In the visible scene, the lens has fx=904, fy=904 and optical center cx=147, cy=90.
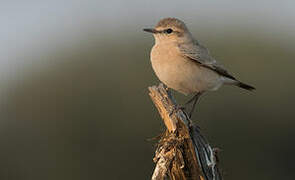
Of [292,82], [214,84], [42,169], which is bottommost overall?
[42,169]

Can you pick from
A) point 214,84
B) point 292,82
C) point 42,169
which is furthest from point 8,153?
point 214,84

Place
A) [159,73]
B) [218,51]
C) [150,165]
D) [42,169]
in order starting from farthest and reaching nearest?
[218,51] → [42,169] → [150,165] → [159,73]

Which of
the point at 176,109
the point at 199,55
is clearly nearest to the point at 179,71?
the point at 199,55

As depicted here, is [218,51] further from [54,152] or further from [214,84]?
[214,84]

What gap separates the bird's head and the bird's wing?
0.77 feet

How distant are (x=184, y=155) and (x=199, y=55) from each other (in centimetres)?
286

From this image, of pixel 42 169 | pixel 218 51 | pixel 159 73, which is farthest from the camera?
pixel 218 51

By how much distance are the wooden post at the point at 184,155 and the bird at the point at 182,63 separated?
1249mm

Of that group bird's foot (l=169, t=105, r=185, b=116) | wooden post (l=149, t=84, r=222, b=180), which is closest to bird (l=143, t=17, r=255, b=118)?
bird's foot (l=169, t=105, r=185, b=116)

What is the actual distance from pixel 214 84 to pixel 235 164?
8.30m

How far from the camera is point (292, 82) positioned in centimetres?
2522

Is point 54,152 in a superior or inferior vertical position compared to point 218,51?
inferior

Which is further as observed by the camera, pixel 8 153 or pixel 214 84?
pixel 8 153

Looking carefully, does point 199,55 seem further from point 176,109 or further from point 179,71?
point 176,109
